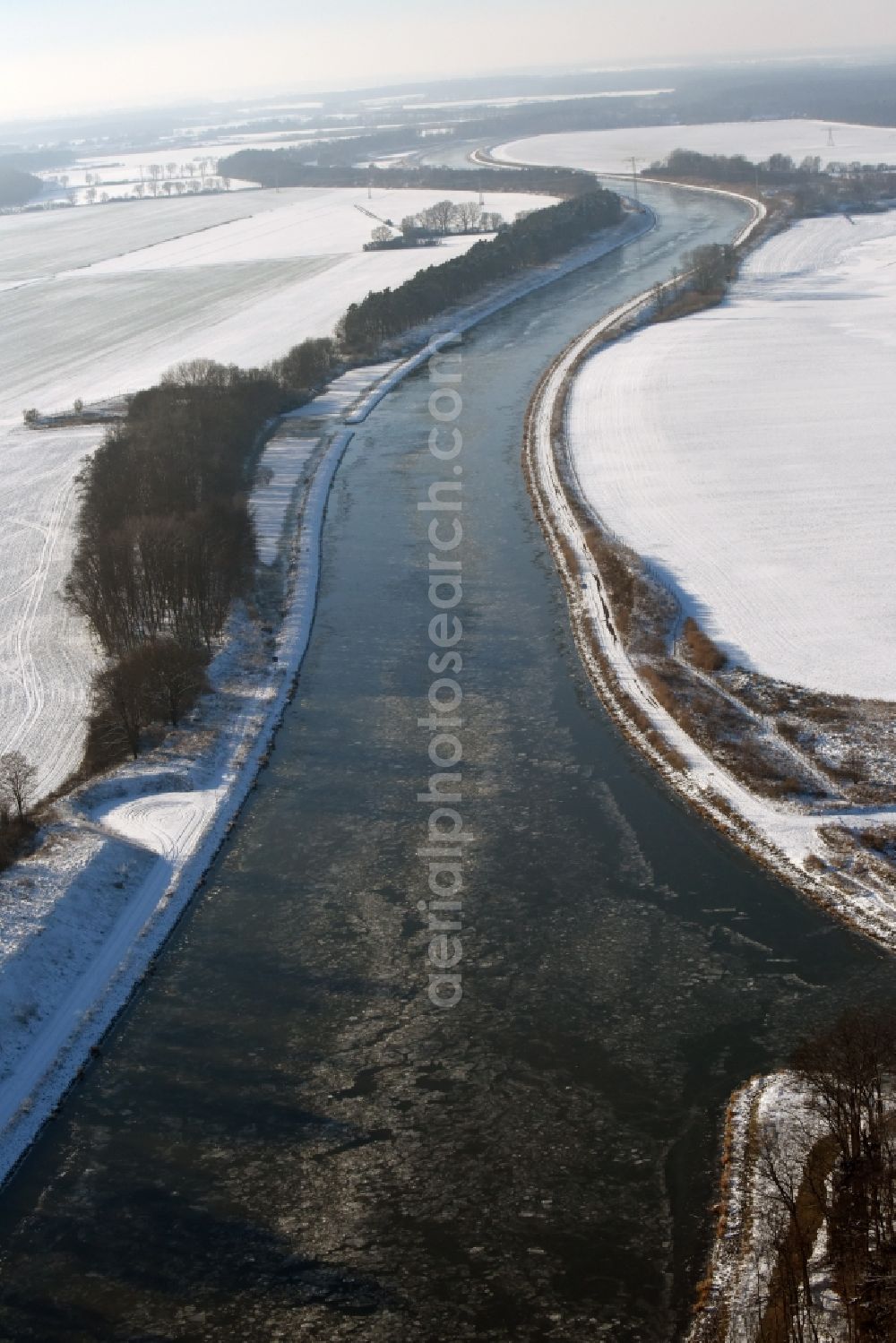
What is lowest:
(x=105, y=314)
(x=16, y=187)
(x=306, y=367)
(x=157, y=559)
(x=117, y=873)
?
(x=117, y=873)

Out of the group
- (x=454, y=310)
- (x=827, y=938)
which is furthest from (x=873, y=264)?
(x=827, y=938)

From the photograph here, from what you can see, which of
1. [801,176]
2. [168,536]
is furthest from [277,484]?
[801,176]

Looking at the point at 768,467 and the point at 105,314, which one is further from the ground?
the point at 105,314

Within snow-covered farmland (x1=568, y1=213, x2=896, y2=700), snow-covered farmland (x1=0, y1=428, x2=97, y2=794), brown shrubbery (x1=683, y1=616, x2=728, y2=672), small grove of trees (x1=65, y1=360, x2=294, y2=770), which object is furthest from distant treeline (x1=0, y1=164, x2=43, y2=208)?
brown shrubbery (x1=683, y1=616, x2=728, y2=672)

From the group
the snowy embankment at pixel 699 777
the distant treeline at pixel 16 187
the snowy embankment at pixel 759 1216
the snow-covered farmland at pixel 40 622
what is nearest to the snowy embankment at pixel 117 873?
the snow-covered farmland at pixel 40 622

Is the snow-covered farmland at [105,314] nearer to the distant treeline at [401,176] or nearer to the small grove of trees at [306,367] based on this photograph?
the small grove of trees at [306,367]

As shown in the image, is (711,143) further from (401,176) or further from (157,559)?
(157,559)
